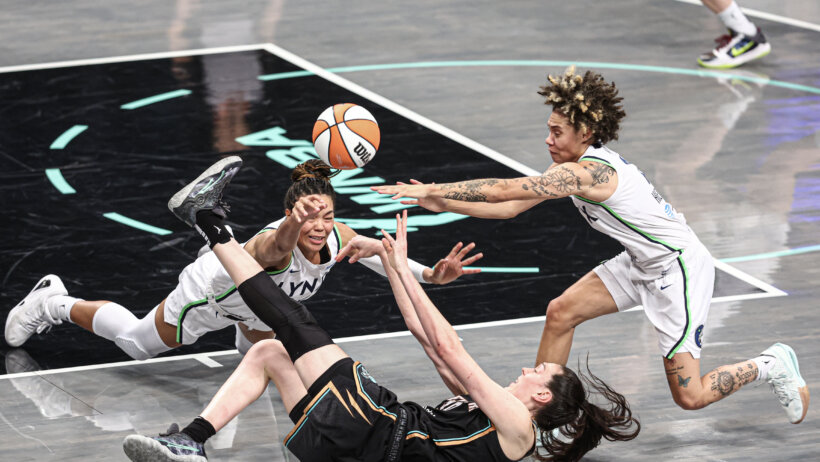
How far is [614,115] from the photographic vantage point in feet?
24.5

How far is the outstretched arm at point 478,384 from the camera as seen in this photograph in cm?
639

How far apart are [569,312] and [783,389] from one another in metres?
1.37

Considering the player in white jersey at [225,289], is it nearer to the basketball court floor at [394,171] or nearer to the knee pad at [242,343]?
the knee pad at [242,343]

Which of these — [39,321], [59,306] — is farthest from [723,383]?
[39,321]

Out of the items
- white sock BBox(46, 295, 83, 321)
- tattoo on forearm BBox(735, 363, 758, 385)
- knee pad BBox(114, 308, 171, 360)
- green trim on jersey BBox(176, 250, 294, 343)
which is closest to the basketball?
green trim on jersey BBox(176, 250, 294, 343)

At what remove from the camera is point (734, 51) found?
1529 cm

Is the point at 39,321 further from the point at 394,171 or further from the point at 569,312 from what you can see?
the point at 394,171

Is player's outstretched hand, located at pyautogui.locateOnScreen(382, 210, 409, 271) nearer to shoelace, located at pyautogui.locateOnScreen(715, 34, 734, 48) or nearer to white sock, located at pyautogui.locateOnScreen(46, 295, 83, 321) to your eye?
white sock, located at pyautogui.locateOnScreen(46, 295, 83, 321)

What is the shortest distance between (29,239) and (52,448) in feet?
11.9

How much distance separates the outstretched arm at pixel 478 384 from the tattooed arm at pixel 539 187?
762mm

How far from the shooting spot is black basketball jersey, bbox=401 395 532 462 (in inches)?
255

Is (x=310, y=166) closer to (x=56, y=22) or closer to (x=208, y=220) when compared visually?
(x=208, y=220)

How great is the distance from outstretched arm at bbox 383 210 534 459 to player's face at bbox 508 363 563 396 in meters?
0.16

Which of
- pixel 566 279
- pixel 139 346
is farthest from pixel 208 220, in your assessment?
pixel 566 279
